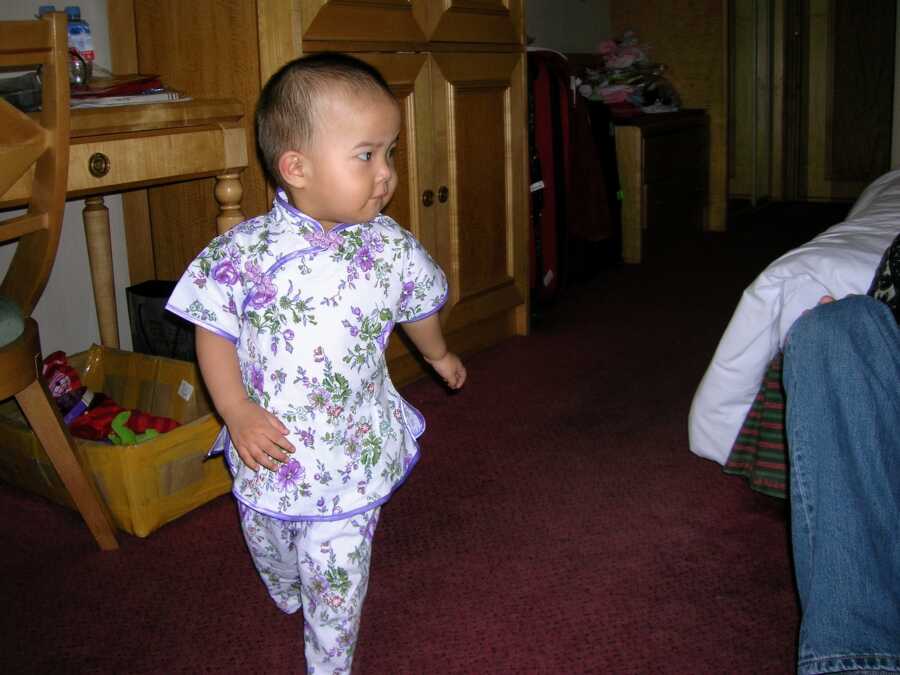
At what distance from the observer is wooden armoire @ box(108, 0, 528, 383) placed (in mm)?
1929

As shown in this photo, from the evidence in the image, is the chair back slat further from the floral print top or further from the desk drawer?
the floral print top

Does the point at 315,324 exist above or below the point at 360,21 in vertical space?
below

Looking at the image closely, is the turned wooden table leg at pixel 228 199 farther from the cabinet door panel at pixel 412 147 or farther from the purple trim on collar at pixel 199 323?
the purple trim on collar at pixel 199 323

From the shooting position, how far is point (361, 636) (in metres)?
1.35

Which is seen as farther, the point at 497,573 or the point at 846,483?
the point at 497,573

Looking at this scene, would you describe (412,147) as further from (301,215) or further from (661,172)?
(661,172)

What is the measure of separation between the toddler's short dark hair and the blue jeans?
0.62 meters

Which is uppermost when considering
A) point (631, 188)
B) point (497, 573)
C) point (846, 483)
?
point (631, 188)

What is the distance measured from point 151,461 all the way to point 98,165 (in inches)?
20.8

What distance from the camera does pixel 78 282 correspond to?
2.28 metres

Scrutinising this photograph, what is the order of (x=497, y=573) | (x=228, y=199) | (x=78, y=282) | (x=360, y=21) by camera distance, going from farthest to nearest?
(x=78, y=282)
(x=360, y=21)
(x=228, y=199)
(x=497, y=573)

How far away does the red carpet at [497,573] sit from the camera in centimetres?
129

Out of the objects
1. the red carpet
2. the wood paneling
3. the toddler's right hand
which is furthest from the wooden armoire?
the wood paneling

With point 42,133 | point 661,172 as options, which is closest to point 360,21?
point 42,133
